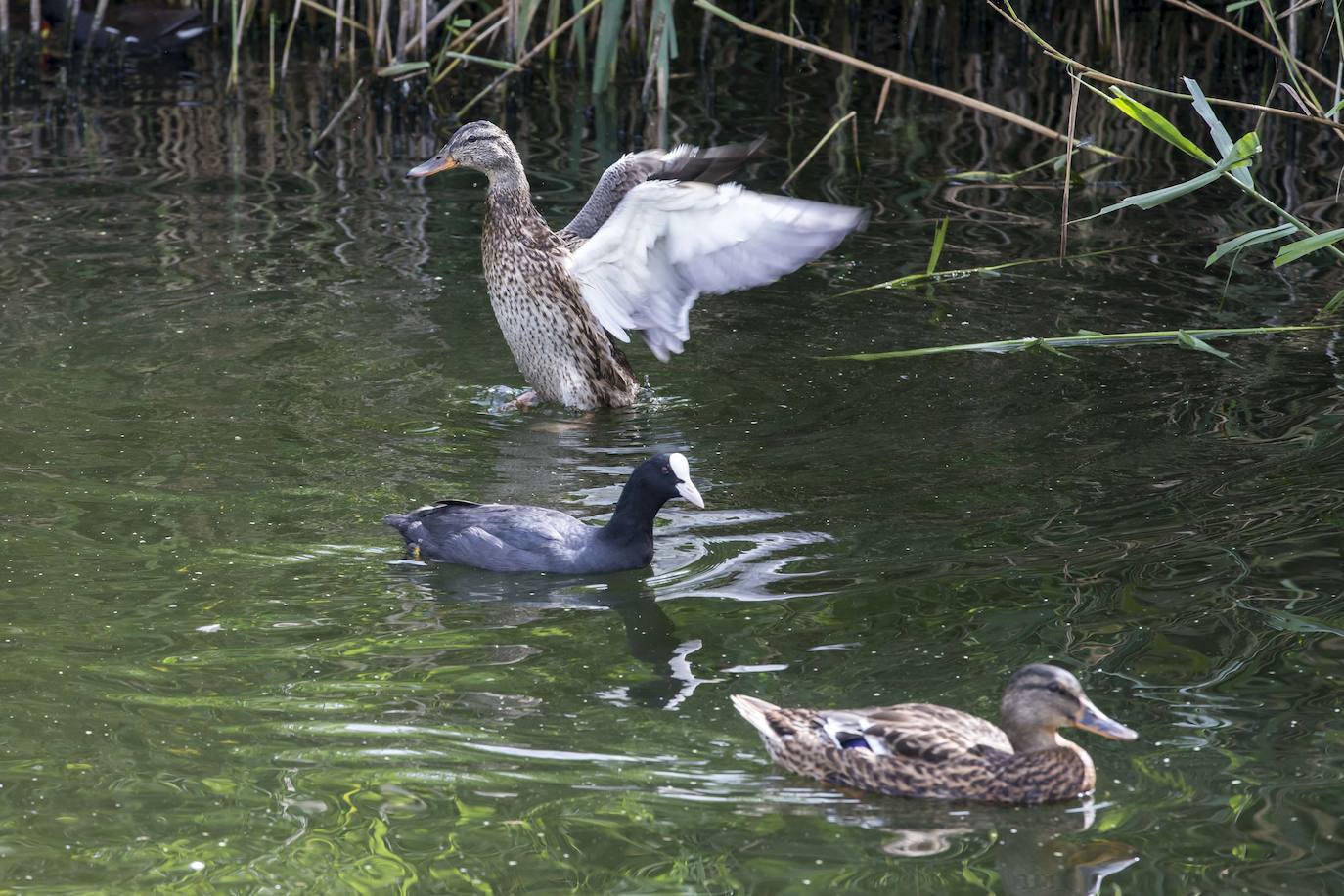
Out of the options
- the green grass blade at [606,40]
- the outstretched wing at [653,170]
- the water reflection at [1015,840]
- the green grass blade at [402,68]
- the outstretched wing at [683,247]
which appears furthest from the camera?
the green grass blade at [402,68]

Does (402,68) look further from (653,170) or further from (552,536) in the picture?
(552,536)

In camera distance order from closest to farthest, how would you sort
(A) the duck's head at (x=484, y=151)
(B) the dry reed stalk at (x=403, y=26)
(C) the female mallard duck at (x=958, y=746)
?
(C) the female mallard duck at (x=958, y=746), (A) the duck's head at (x=484, y=151), (B) the dry reed stalk at (x=403, y=26)

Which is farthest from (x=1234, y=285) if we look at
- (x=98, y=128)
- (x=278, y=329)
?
(x=98, y=128)

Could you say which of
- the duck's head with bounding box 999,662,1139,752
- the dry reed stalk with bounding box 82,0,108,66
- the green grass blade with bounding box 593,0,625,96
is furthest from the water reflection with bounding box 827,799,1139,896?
the dry reed stalk with bounding box 82,0,108,66

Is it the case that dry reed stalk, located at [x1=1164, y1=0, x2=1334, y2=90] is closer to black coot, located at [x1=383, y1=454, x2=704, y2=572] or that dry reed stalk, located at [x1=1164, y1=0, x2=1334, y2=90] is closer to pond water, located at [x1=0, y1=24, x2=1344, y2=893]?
pond water, located at [x1=0, y1=24, x2=1344, y2=893]

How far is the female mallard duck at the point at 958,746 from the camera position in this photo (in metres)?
4.39

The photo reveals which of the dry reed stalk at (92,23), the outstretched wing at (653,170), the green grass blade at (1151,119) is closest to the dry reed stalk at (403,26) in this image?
the dry reed stalk at (92,23)

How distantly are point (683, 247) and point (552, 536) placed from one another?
177 cm

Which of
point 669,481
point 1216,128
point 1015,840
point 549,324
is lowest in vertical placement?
point 1015,840

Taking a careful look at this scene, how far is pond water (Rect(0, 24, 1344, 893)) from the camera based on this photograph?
167 inches

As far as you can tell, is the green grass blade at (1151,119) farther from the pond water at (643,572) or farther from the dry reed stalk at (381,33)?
the dry reed stalk at (381,33)

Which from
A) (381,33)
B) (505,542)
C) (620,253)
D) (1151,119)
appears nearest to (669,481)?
(505,542)

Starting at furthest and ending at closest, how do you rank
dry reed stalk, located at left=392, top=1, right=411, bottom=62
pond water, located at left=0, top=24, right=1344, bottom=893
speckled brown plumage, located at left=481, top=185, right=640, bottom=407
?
dry reed stalk, located at left=392, top=1, right=411, bottom=62, speckled brown plumage, located at left=481, top=185, right=640, bottom=407, pond water, located at left=0, top=24, right=1344, bottom=893

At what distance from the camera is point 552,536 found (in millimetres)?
6008
